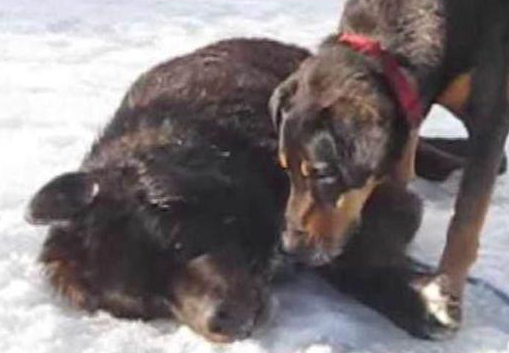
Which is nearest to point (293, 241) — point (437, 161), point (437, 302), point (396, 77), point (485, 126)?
point (437, 302)

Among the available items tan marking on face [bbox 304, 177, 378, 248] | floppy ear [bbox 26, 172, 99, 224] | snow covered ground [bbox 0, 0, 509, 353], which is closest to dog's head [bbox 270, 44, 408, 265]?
tan marking on face [bbox 304, 177, 378, 248]

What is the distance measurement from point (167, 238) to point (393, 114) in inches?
29.0

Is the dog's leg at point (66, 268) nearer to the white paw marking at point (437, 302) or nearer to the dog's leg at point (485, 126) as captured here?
the white paw marking at point (437, 302)

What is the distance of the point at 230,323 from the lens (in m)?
3.24

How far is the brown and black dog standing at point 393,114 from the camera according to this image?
344 centimetres

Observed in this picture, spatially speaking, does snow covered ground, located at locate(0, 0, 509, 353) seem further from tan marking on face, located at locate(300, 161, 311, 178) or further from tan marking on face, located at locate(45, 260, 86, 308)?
tan marking on face, located at locate(300, 161, 311, 178)

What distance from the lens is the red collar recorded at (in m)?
3.57

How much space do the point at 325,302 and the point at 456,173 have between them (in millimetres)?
1085

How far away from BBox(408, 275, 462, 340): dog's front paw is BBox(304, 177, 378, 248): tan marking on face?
0.25 m

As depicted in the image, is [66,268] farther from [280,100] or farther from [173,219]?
[280,100]

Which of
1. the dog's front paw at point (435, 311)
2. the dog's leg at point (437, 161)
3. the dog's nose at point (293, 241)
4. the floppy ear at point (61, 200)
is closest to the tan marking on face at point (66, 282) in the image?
the floppy ear at point (61, 200)

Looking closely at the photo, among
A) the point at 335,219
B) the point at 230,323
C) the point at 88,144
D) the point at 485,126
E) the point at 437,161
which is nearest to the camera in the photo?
the point at 230,323

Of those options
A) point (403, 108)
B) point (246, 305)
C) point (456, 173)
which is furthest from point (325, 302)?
point (456, 173)

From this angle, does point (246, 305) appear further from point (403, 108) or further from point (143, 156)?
point (403, 108)
